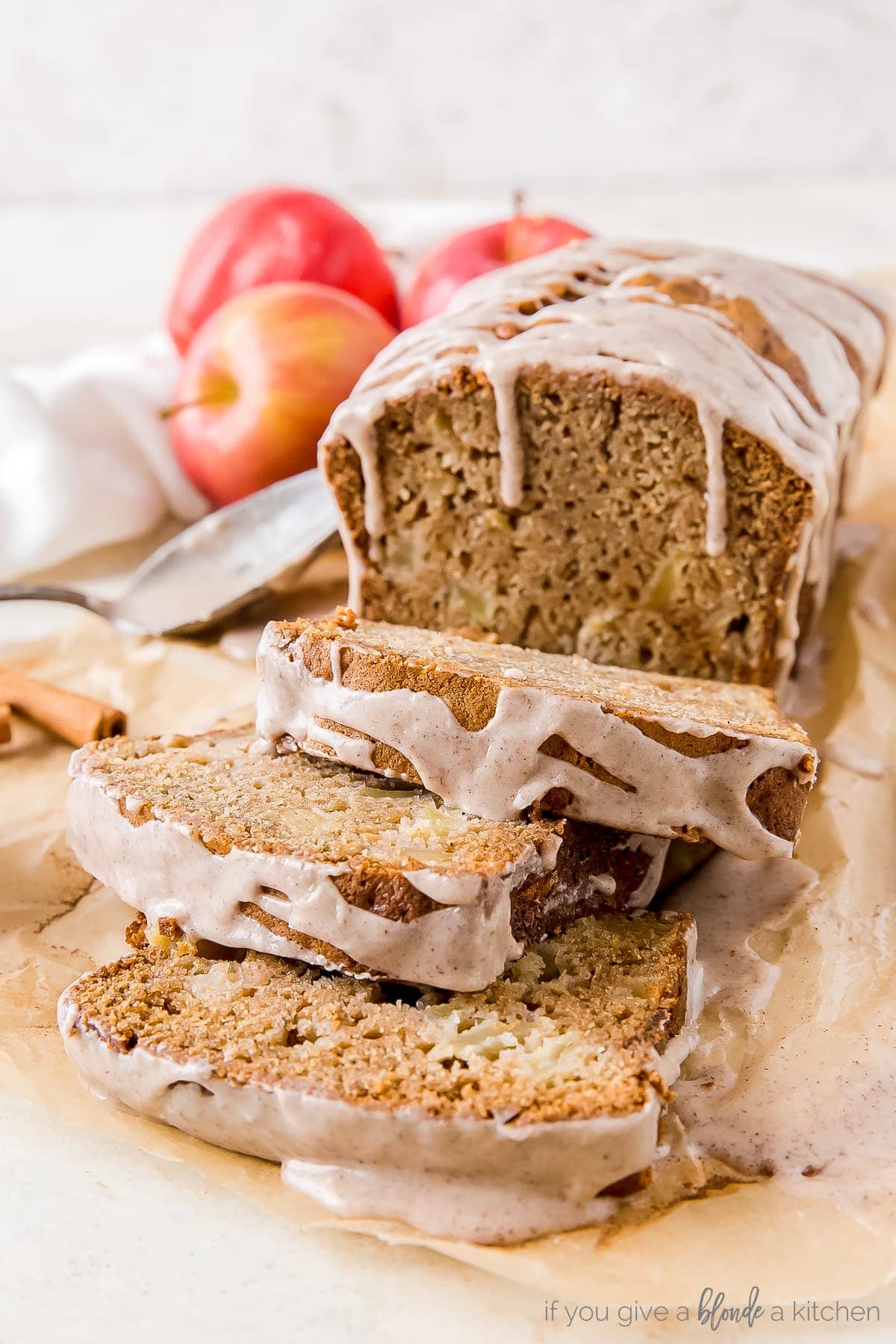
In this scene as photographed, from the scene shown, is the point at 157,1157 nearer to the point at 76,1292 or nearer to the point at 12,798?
the point at 76,1292

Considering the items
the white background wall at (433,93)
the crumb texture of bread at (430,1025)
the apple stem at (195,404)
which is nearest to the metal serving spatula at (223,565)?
the apple stem at (195,404)

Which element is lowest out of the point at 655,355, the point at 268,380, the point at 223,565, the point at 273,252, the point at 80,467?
the point at 223,565

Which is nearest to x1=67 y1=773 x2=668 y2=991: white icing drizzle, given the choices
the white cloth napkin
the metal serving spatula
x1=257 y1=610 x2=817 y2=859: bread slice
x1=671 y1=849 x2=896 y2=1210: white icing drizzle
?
x1=257 y1=610 x2=817 y2=859: bread slice

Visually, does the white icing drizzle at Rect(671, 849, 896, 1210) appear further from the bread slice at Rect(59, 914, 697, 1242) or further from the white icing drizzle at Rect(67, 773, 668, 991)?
the white icing drizzle at Rect(67, 773, 668, 991)

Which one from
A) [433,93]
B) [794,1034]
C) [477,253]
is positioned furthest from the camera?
[433,93]

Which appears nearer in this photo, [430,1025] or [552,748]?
[430,1025]

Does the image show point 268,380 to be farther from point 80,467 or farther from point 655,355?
point 655,355

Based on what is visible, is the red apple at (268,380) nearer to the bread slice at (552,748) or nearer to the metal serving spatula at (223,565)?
the metal serving spatula at (223,565)

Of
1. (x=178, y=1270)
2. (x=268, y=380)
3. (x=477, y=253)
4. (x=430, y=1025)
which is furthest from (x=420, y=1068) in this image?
(x=477, y=253)
